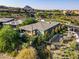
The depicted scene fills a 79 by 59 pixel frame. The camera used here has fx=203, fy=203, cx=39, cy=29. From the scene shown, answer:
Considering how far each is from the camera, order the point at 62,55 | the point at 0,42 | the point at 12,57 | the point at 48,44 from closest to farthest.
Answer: the point at 62,55 → the point at 12,57 → the point at 0,42 → the point at 48,44

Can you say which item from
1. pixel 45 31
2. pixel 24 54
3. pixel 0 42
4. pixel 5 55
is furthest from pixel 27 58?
pixel 45 31

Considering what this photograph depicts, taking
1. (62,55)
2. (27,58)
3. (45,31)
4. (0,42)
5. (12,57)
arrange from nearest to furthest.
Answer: (27,58)
(62,55)
(12,57)
(0,42)
(45,31)

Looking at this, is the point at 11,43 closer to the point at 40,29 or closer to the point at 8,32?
the point at 8,32

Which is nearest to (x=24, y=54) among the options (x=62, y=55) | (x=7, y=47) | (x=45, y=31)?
(x=62, y=55)

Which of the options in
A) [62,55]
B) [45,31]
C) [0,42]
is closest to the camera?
[62,55]

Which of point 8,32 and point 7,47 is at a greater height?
point 8,32

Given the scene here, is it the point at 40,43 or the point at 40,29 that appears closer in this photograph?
the point at 40,43

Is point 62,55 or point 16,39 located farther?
point 16,39

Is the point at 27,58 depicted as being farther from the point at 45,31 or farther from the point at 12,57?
the point at 45,31

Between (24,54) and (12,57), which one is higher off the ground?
(24,54)
